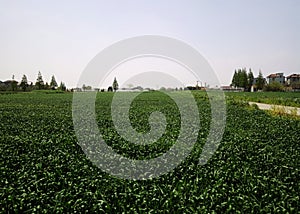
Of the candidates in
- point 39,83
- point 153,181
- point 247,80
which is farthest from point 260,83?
point 153,181

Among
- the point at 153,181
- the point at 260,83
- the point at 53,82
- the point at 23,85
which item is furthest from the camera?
the point at 53,82

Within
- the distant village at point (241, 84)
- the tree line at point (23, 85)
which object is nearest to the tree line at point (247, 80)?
the distant village at point (241, 84)

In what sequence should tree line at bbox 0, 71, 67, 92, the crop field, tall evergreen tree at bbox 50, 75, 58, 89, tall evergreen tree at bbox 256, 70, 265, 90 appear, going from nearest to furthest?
the crop field → tree line at bbox 0, 71, 67, 92 → tall evergreen tree at bbox 256, 70, 265, 90 → tall evergreen tree at bbox 50, 75, 58, 89

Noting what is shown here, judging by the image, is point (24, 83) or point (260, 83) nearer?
point (24, 83)

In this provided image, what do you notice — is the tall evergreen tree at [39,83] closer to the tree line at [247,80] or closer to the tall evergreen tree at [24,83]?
the tall evergreen tree at [24,83]

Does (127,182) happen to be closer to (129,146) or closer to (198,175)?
(198,175)

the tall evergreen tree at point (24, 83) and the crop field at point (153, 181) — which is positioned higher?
the tall evergreen tree at point (24, 83)

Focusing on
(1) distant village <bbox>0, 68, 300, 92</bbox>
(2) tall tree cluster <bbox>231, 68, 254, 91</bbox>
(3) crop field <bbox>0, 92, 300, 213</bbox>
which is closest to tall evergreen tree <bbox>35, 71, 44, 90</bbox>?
(1) distant village <bbox>0, 68, 300, 92</bbox>

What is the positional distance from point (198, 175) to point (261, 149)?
3.39 metres

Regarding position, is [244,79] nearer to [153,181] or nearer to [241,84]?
[241,84]

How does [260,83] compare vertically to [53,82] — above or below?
below

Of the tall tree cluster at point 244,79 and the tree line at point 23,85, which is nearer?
the tree line at point 23,85

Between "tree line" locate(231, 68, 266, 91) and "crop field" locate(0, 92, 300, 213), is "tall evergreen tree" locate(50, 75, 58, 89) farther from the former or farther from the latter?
"crop field" locate(0, 92, 300, 213)

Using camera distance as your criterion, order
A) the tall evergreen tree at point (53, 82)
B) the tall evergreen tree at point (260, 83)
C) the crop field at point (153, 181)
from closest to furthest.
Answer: the crop field at point (153, 181)
the tall evergreen tree at point (260, 83)
the tall evergreen tree at point (53, 82)
